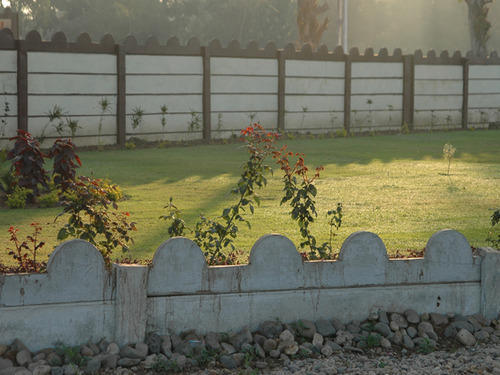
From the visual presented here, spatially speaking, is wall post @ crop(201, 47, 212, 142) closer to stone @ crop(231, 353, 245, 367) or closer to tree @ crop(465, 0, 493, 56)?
tree @ crop(465, 0, 493, 56)

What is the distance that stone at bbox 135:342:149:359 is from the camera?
4062 millimetres

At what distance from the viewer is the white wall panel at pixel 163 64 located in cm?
1670

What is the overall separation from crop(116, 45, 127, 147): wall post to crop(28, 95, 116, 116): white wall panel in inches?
5.3

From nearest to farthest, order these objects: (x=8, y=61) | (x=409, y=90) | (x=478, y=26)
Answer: (x=8, y=61) < (x=409, y=90) < (x=478, y=26)

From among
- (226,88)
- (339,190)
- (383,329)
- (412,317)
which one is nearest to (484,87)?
(226,88)

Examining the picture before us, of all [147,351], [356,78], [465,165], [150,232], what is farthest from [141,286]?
[356,78]

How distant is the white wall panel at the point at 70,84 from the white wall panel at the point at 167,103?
57cm

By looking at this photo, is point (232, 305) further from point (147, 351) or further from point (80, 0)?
point (80, 0)

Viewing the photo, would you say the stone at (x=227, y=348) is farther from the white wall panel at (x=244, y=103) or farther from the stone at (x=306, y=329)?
the white wall panel at (x=244, y=103)

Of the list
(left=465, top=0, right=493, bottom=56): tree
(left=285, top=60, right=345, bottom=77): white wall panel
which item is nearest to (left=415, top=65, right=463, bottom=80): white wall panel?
(left=285, top=60, right=345, bottom=77): white wall panel

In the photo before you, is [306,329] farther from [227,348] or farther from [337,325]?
[227,348]

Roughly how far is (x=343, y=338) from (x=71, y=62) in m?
12.8

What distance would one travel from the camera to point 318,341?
4.32 metres

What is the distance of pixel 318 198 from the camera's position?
9.37 meters
